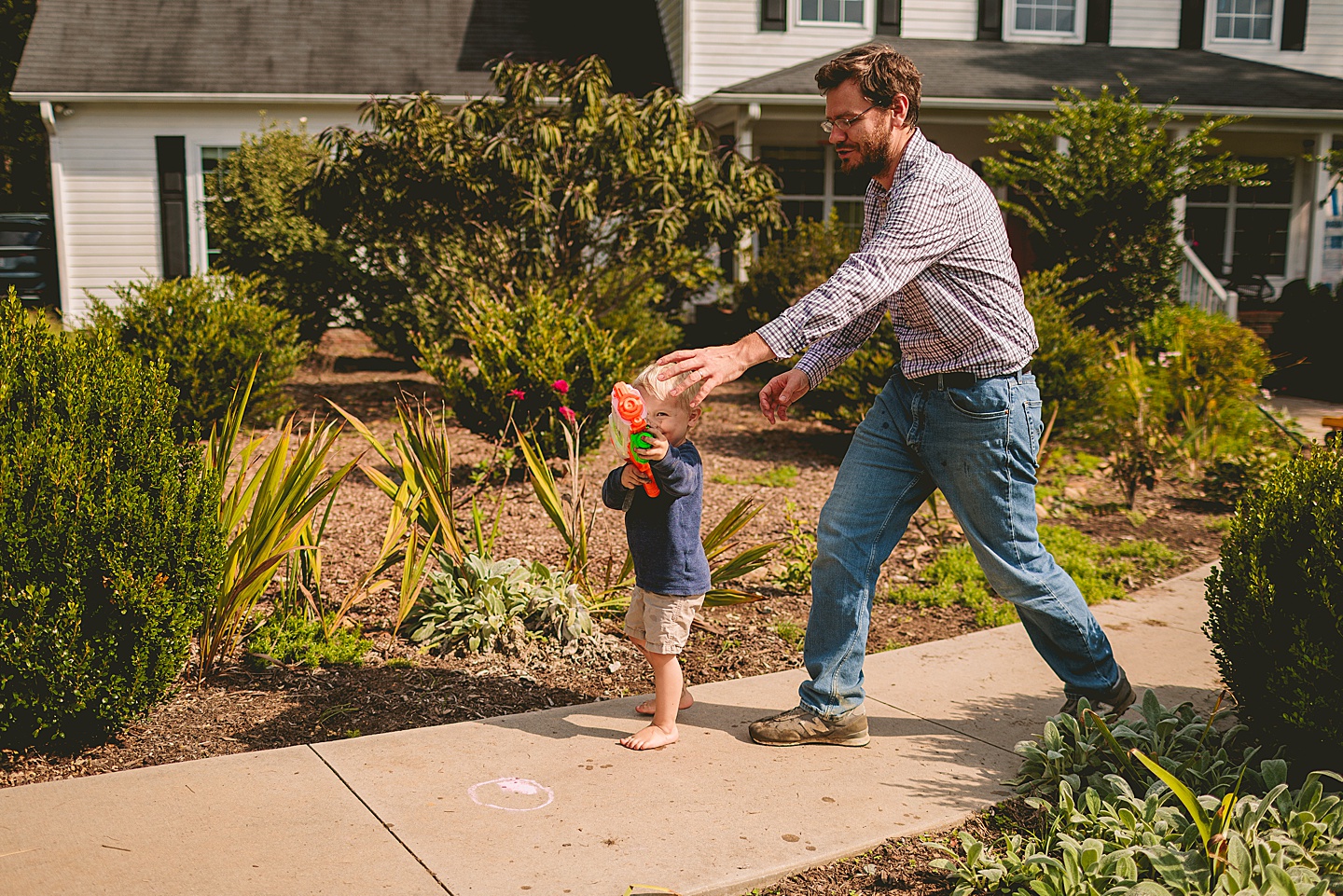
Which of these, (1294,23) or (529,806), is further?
(1294,23)

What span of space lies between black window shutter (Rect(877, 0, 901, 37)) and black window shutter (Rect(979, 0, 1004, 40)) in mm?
1407

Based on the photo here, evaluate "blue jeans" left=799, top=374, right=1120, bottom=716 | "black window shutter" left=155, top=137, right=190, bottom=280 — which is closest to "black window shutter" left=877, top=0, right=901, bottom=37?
"black window shutter" left=155, top=137, right=190, bottom=280

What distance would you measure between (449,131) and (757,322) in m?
3.96

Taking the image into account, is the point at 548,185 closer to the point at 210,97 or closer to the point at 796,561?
the point at 796,561

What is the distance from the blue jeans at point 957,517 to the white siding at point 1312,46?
18.3m

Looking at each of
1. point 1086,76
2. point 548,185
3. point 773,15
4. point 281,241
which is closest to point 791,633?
point 548,185

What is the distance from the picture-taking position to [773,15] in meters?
16.7

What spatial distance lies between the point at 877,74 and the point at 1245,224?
19.3 metres

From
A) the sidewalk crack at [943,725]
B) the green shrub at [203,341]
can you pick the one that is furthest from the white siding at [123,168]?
the sidewalk crack at [943,725]

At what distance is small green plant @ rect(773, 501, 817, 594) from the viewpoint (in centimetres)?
550

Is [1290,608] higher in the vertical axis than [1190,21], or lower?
lower

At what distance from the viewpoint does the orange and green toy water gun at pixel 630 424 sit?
325 centimetres

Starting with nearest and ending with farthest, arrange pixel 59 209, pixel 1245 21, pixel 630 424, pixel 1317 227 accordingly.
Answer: pixel 630 424 < pixel 59 209 < pixel 1317 227 < pixel 1245 21

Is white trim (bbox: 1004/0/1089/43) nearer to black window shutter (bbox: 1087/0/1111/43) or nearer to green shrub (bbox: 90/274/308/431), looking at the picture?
black window shutter (bbox: 1087/0/1111/43)
